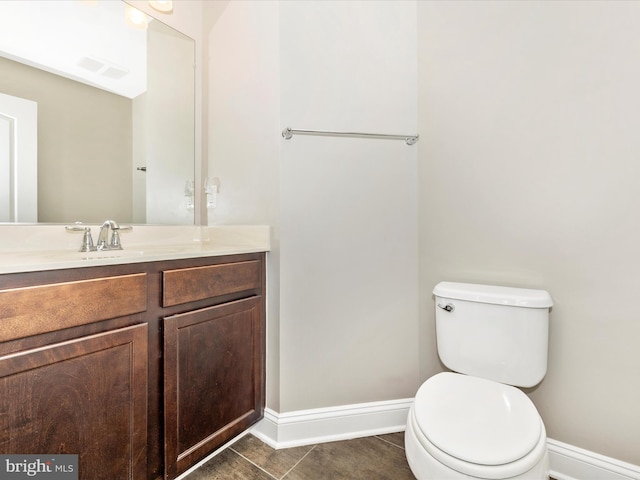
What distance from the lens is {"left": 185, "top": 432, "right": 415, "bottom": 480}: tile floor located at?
1.20 metres

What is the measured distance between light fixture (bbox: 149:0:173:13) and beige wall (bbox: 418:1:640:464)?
55.5 inches

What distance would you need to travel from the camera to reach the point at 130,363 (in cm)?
95

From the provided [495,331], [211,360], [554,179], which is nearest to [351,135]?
[554,179]

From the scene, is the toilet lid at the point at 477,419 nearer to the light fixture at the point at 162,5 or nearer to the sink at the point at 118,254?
the sink at the point at 118,254

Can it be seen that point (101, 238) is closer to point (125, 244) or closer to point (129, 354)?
point (125, 244)

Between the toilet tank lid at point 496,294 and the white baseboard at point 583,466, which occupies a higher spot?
the toilet tank lid at point 496,294

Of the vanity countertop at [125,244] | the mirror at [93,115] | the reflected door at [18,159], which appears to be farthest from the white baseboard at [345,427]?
the reflected door at [18,159]

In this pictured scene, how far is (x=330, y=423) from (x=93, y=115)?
72.3 inches

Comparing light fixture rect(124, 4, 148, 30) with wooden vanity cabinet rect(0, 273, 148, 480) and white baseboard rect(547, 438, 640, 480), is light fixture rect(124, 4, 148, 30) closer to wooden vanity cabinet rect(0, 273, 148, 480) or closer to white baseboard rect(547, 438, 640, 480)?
wooden vanity cabinet rect(0, 273, 148, 480)

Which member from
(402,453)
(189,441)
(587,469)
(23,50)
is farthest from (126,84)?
(587,469)

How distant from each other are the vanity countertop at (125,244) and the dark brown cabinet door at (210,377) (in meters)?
0.24

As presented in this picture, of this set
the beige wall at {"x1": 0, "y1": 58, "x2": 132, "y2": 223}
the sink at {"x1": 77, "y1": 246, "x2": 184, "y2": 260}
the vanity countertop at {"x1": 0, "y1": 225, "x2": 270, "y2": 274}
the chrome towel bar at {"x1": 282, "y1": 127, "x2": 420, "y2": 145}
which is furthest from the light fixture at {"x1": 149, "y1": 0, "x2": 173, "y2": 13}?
the sink at {"x1": 77, "y1": 246, "x2": 184, "y2": 260}

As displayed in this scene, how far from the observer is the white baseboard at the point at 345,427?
1.17m

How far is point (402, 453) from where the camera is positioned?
1.32 metres
